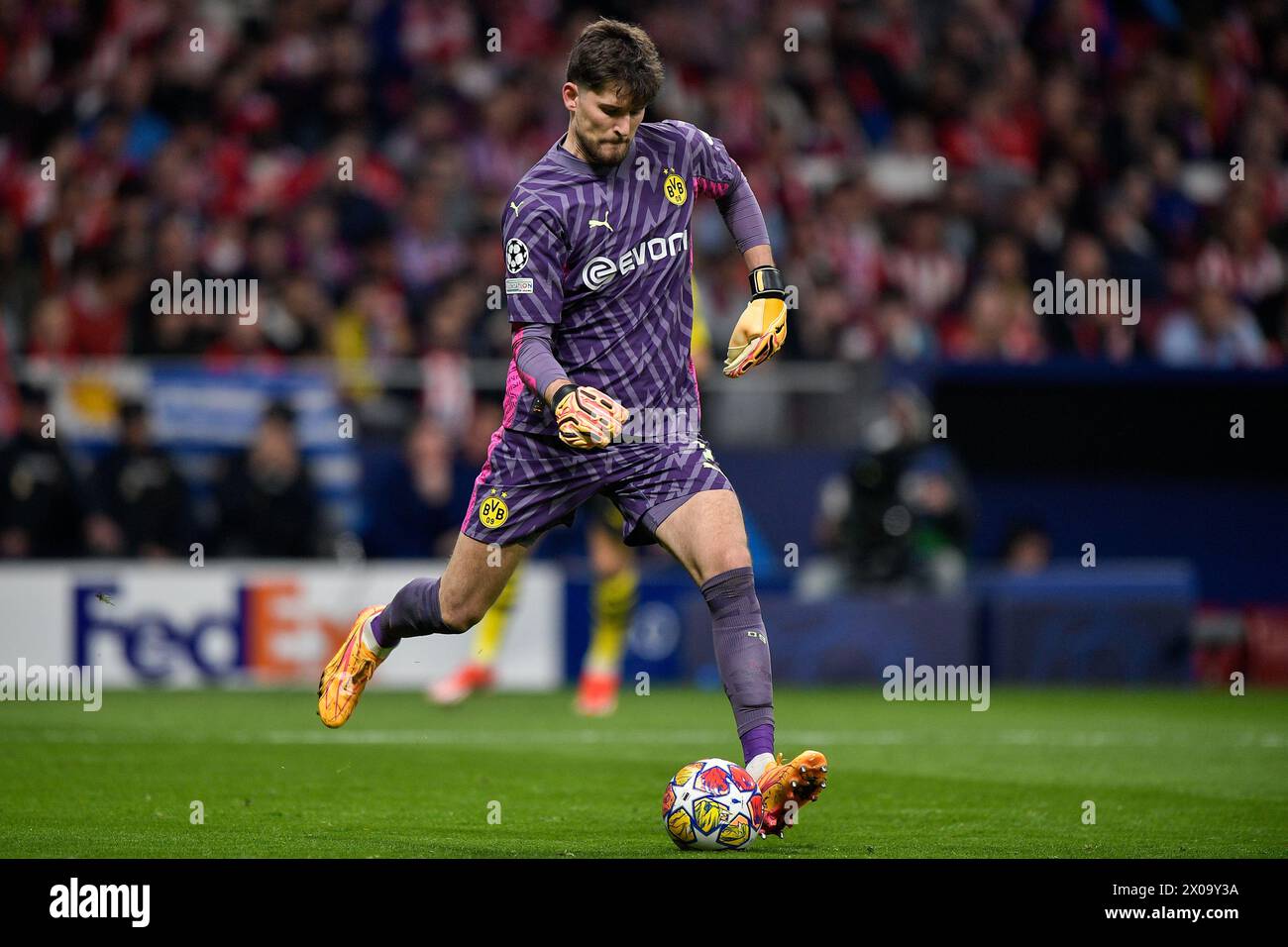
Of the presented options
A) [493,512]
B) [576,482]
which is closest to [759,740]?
[576,482]

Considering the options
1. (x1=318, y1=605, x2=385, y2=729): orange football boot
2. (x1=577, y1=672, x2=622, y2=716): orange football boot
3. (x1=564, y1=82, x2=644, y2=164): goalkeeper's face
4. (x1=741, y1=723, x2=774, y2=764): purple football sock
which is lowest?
(x1=577, y1=672, x2=622, y2=716): orange football boot

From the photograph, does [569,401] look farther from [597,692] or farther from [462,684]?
[462,684]

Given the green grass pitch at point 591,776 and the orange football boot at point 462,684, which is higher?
the orange football boot at point 462,684

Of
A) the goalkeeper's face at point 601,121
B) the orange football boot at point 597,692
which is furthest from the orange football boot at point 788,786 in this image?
the orange football boot at point 597,692

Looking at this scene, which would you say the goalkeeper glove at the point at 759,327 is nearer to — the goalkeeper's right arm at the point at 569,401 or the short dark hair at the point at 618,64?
the goalkeeper's right arm at the point at 569,401

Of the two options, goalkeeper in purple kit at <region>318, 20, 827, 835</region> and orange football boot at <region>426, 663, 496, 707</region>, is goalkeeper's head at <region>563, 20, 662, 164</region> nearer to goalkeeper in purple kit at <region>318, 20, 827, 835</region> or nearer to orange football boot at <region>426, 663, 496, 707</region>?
goalkeeper in purple kit at <region>318, 20, 827, 835</region>

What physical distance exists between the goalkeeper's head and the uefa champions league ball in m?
1.97

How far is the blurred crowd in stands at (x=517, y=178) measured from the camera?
43.4 feet

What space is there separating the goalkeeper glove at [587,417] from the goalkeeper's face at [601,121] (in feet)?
2.77

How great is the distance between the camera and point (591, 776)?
300 inches

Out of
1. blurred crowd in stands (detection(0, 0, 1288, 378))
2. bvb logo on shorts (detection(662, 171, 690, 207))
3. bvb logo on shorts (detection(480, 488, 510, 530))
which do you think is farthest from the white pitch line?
blurred crowd in stands (detection(0, 0, 1288, 378))

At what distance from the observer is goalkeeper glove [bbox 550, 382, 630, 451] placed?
5.45 m

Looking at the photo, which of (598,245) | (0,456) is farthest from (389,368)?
(598,245)

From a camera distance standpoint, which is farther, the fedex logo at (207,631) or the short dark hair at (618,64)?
the fedex logo at (207,631)
